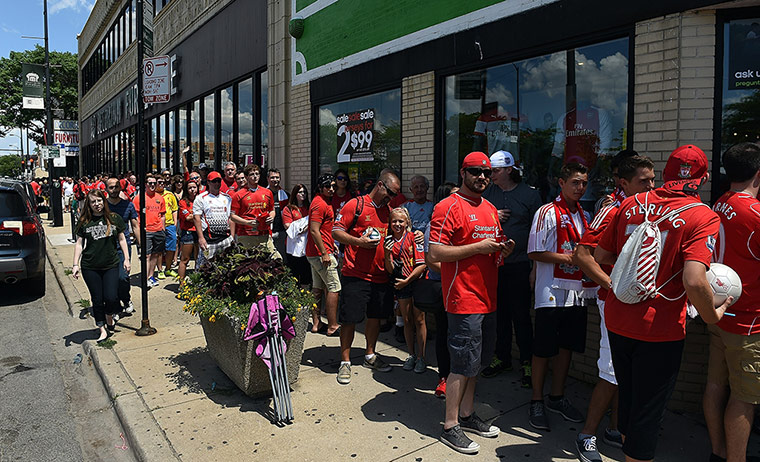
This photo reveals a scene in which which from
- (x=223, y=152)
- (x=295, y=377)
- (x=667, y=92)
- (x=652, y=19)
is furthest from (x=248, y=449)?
(x=223, y=152)

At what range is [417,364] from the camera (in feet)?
17.1

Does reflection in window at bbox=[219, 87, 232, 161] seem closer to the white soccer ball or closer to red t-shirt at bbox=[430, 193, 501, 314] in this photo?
red t-shirt at bbox=[430, 193, 501, 314]

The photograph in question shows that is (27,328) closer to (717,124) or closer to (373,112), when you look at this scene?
(373,112)

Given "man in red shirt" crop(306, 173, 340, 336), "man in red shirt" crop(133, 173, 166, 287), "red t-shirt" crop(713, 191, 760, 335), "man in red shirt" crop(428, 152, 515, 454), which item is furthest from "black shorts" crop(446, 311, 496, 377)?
"man in red shirt" crop(133, 173, 166, 287)

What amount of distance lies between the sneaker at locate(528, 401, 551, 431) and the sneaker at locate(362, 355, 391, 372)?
157 cm

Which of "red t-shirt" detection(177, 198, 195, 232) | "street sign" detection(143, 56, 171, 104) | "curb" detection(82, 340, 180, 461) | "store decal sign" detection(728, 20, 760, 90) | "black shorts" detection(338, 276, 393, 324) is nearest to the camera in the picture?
"curb" detection(82, 340, 180, 461)

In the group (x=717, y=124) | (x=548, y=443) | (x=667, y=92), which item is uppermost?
(x=667, y=92)

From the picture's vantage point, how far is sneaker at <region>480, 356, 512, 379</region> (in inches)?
201

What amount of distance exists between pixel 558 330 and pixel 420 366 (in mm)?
1542

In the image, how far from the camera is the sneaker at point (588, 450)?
136 inches

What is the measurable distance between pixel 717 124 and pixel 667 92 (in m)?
0.45

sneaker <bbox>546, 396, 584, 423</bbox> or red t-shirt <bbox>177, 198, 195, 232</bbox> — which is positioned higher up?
red t-shirt <bbox>177, 198, 195, 232</bbox>

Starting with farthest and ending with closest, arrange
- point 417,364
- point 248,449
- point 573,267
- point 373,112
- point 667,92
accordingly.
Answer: point 373,112 → point 417,364 → point 667,92 → point 573,267 → point 248,449

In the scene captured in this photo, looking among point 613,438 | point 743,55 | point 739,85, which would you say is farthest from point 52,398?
point 743,55
